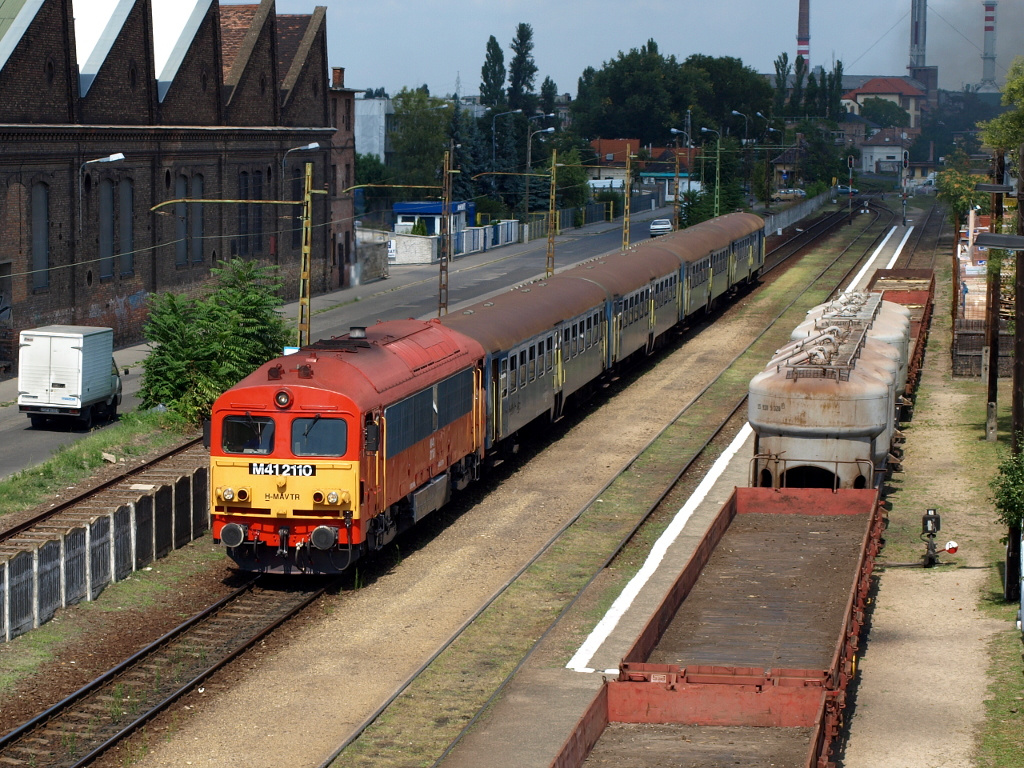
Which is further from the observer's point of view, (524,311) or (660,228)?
(660,228)

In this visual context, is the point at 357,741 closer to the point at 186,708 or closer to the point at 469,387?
the point at 186,708

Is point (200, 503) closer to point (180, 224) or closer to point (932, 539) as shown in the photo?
point (932, 539)

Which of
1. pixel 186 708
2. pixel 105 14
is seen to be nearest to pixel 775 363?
pixel 186 708

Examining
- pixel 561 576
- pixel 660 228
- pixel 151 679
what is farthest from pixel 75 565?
pixel 660 228

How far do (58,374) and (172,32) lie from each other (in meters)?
23.5

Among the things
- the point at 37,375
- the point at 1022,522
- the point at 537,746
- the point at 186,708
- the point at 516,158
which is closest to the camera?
the point at 537,746

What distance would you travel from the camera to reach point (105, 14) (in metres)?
50.7

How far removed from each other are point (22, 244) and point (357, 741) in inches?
1301

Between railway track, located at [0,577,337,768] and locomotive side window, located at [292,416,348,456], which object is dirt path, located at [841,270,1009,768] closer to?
locomotive side window, located at [292,416,348,456]

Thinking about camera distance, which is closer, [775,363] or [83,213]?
[775,363]

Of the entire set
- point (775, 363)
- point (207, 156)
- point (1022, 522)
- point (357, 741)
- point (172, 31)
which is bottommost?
point (357, 741)

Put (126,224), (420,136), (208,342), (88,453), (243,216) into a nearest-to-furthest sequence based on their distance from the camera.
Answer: (88,453), (208,342), (126,224), (243,216), (420,136)

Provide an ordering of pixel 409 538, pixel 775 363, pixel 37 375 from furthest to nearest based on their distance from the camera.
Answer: pixel 37 375 → pixel 775 363 → pixel 409 538

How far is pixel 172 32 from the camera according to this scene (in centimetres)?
→ 5478
